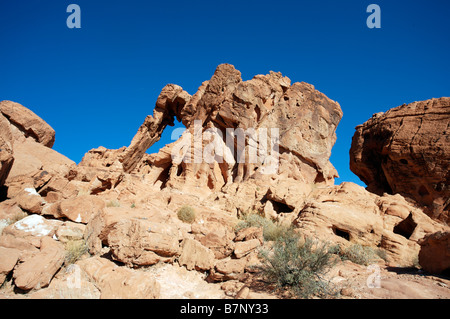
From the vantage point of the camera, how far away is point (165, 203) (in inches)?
508

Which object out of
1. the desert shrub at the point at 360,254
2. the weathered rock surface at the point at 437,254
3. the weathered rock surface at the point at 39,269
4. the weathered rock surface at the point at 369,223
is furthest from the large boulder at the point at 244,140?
the weathered rock surface at the point at 39,269

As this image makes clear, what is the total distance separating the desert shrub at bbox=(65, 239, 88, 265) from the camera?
16.5 ft

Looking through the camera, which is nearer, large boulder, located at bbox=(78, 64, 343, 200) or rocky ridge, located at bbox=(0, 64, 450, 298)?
rocky ridge, located at bbox=(0, 64, 450, 298)

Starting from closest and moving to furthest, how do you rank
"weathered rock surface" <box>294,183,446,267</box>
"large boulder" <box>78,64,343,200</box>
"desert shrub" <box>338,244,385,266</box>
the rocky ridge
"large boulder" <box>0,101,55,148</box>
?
the rocky ridge → "desert shrub" <box>338,244,385,266</box> → "weathered rock surface" <box>294,183,446,267</box> → "large boulder" <box>0,101,55,148</box> → "large boulder" <box>78,64,343,200</box>

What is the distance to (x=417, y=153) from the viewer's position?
14422 millimetres

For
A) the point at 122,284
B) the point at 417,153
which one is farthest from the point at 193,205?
the point at 417,153

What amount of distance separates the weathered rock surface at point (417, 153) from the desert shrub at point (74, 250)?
16.1 m

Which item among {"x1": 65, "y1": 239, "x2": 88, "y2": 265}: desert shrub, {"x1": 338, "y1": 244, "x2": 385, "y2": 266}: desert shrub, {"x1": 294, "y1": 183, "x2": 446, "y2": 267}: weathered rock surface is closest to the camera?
{"x1": 65, "y1": 239, "x2": 88, "y2": 265}: desert shrub

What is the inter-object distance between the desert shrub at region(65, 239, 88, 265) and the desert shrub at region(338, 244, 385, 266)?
7551 millimetres

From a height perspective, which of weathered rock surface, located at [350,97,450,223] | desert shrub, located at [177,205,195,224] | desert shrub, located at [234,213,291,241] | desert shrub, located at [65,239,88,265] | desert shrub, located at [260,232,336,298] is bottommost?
desert shrub, located at [260,232,336,298]

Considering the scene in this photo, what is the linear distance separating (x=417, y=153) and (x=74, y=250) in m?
18.2

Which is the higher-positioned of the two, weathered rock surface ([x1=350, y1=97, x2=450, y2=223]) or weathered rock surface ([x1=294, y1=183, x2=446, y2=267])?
weathered rock surface ([x1=350, y1=97, x2=450, y2=223])

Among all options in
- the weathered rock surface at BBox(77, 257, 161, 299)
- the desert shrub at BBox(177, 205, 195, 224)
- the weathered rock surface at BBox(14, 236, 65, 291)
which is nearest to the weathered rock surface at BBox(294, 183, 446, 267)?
the desert shrub at BBox(177, 205, 195, 224)

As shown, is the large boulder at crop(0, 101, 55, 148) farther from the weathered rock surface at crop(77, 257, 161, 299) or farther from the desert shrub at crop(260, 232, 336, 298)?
the desert shrub at crop(260, 232, 336, 298)
